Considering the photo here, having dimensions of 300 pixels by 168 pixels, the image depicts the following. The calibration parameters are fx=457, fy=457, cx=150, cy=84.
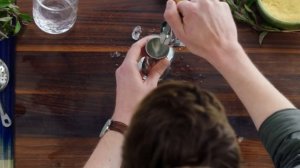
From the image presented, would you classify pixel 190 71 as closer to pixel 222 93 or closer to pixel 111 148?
pixel 222 93

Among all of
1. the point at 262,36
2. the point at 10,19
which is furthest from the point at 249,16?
the point at 10,19

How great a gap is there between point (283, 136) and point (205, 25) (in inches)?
9.0

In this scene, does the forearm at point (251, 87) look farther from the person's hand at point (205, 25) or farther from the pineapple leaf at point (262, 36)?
the pineapple leaf at point (262, 36)

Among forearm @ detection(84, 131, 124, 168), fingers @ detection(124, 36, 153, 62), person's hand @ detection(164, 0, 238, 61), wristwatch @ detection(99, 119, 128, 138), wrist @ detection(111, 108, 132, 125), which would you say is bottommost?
Answer: forearm @ detection(84, 131, 124, 168)

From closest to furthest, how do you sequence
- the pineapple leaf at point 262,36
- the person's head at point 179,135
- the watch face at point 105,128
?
the person's head at point 179,135, the watch face at point 105,128, the pineapple leaf at point 262,36

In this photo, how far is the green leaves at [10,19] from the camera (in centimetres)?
90

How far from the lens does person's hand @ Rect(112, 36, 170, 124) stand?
0.83m

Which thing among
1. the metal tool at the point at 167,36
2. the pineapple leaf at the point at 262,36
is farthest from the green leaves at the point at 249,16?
the metal tool at the point at 167,36

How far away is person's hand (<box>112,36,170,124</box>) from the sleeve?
0.22 meters

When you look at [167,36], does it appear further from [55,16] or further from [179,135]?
[179,135]

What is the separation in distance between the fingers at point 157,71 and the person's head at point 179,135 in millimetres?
381

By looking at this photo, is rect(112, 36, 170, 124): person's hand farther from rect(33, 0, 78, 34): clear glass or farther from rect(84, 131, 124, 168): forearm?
rect(33, 0, 78, 34): clear glass

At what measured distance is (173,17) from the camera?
0.79 meters

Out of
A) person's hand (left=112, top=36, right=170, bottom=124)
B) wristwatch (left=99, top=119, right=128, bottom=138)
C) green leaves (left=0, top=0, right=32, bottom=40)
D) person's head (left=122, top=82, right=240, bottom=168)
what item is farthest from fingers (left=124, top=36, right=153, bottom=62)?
person's head (left=122, top=82, right=240, bottom=168)
